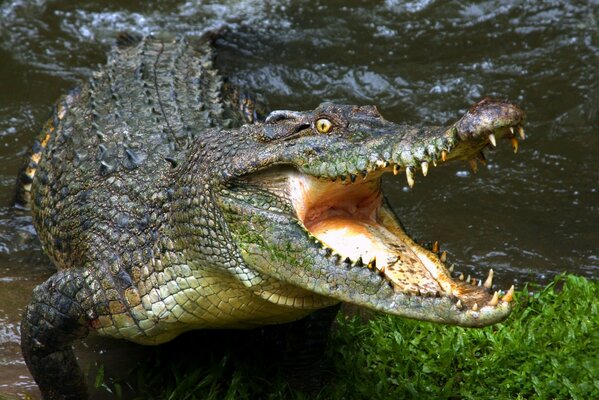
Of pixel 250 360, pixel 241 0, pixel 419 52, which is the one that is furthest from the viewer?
pixel 241 0

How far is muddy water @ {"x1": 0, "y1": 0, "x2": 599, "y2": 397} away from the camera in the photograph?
18.7 ft

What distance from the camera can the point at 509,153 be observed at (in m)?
6.57

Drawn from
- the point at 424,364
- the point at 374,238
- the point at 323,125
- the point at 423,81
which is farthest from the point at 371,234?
the point at 423,81

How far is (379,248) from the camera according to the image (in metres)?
3.52

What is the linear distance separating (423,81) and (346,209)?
3.90 metres

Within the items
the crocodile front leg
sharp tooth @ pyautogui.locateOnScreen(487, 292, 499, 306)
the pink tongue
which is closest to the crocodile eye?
the pink tongue

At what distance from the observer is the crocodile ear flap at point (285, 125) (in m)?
3.52

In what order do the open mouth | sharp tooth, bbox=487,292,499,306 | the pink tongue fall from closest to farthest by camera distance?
sharp tooth, bbox=487,292,499,306, the open mouth, the pink tongue

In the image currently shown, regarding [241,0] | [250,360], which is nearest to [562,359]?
[250,360]

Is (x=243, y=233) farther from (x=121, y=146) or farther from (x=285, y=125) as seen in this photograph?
(x=121, y=146)

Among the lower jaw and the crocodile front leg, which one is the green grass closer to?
the crocodile front leg

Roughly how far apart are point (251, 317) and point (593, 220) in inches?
119

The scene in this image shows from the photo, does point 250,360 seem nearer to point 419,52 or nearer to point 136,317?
point 136,317

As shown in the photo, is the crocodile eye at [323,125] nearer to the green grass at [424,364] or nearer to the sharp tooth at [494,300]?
the sharp tooth at [494,300]
